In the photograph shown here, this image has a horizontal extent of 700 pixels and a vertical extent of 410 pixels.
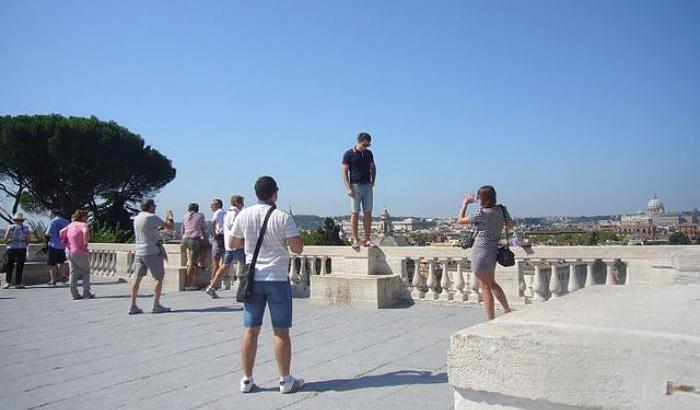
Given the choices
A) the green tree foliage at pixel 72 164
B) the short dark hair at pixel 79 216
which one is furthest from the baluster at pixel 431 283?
the green tree foliage at pixel 72 164

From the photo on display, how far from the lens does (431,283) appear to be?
25.3 ft

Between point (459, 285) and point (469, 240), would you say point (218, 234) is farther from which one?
point (469, 240)

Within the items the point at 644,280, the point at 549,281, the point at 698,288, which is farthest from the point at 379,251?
the point at 698,288

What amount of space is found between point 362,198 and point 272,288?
4015mm

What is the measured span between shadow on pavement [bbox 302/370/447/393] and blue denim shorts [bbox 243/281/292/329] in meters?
0.54

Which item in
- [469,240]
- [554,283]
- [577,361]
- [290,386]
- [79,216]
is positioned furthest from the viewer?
[79,216]

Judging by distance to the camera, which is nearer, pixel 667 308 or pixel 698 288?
pixel 667 308

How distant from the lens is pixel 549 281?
6957mm

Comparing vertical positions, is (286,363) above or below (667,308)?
below

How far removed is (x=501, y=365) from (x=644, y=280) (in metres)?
5.14

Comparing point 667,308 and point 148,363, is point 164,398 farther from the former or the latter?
point 667,308

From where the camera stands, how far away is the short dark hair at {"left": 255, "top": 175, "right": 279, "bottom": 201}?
4.05m

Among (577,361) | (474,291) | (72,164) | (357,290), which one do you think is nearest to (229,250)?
(357,290)

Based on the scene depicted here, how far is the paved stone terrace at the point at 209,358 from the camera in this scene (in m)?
3.72
